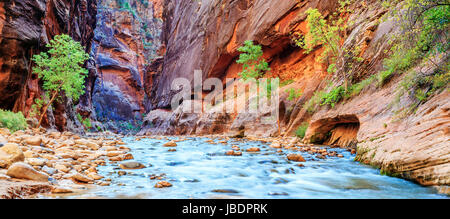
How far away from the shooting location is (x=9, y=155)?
3.85 meters

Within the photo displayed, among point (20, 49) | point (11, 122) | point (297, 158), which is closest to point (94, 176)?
point (297, 158)

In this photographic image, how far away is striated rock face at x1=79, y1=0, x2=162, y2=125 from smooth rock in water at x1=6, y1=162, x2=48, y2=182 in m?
59.8

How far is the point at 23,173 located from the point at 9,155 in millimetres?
910

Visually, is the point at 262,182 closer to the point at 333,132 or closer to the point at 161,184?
the point at 161,184

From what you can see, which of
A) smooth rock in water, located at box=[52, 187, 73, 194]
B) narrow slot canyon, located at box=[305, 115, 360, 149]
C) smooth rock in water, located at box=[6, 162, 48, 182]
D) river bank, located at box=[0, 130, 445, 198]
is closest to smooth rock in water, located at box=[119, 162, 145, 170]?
river bank, located at box=[0, 130, 445, 198]

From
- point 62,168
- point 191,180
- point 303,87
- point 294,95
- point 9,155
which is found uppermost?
point 303,87

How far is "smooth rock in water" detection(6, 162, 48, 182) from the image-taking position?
3246mm

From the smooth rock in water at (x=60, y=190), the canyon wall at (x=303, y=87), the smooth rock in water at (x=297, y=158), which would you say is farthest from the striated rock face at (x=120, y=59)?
the smooth rock in water at (x=60, y=190)

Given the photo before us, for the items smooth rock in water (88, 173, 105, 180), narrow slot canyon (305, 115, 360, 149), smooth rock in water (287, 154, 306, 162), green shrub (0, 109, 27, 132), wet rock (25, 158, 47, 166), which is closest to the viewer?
smooth rock in water (88, 173, 105, 180)

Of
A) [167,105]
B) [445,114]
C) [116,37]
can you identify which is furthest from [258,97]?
[116,37]

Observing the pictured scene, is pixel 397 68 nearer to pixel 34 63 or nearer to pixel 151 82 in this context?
pixel 34 63

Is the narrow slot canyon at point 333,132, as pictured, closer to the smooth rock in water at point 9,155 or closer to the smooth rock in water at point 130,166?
the smooth rock in water at point 130,166

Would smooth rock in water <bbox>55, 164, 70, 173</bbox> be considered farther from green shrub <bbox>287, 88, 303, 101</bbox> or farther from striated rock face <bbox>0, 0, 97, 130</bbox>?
green shrub <bbox>287, 88, 303, 101</bbox>

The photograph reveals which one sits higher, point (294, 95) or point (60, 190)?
point (294, 95)
